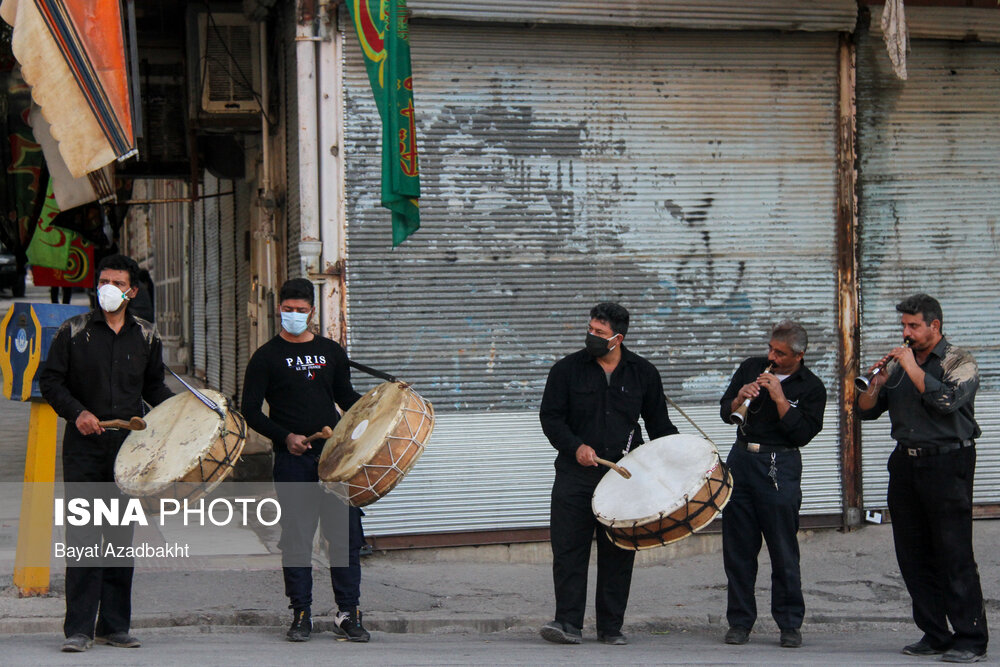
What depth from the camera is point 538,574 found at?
343 inches

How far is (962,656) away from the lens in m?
6.47

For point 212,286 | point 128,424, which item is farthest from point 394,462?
point 212,286

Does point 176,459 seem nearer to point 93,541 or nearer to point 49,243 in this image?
point 93,541

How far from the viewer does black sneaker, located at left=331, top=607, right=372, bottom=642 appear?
261 inches

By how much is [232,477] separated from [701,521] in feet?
20.2

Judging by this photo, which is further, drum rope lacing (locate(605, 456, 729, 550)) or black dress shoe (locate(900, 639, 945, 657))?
black dress shoe (locate(900, 639, 945, 657))

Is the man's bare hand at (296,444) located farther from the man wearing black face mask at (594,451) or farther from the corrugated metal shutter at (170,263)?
the corrugated metal shutter at (170,263)

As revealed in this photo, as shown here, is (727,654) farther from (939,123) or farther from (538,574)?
(939,123)

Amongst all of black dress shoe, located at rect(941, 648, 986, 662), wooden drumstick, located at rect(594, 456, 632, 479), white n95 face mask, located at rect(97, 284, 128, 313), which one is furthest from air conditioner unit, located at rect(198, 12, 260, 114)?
black dress shoe, located at rect(941, 648, 986, 662)

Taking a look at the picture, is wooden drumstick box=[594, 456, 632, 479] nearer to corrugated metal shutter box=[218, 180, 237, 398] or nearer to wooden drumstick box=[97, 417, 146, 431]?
wooden drumstick box=[97, 417, 146, 431]

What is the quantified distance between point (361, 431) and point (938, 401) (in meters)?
3.00

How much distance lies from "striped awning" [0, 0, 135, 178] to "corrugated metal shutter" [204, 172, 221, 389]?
6884mm

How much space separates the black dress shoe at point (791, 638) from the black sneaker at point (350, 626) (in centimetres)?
227

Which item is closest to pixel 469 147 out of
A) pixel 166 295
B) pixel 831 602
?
pixel 831 602
